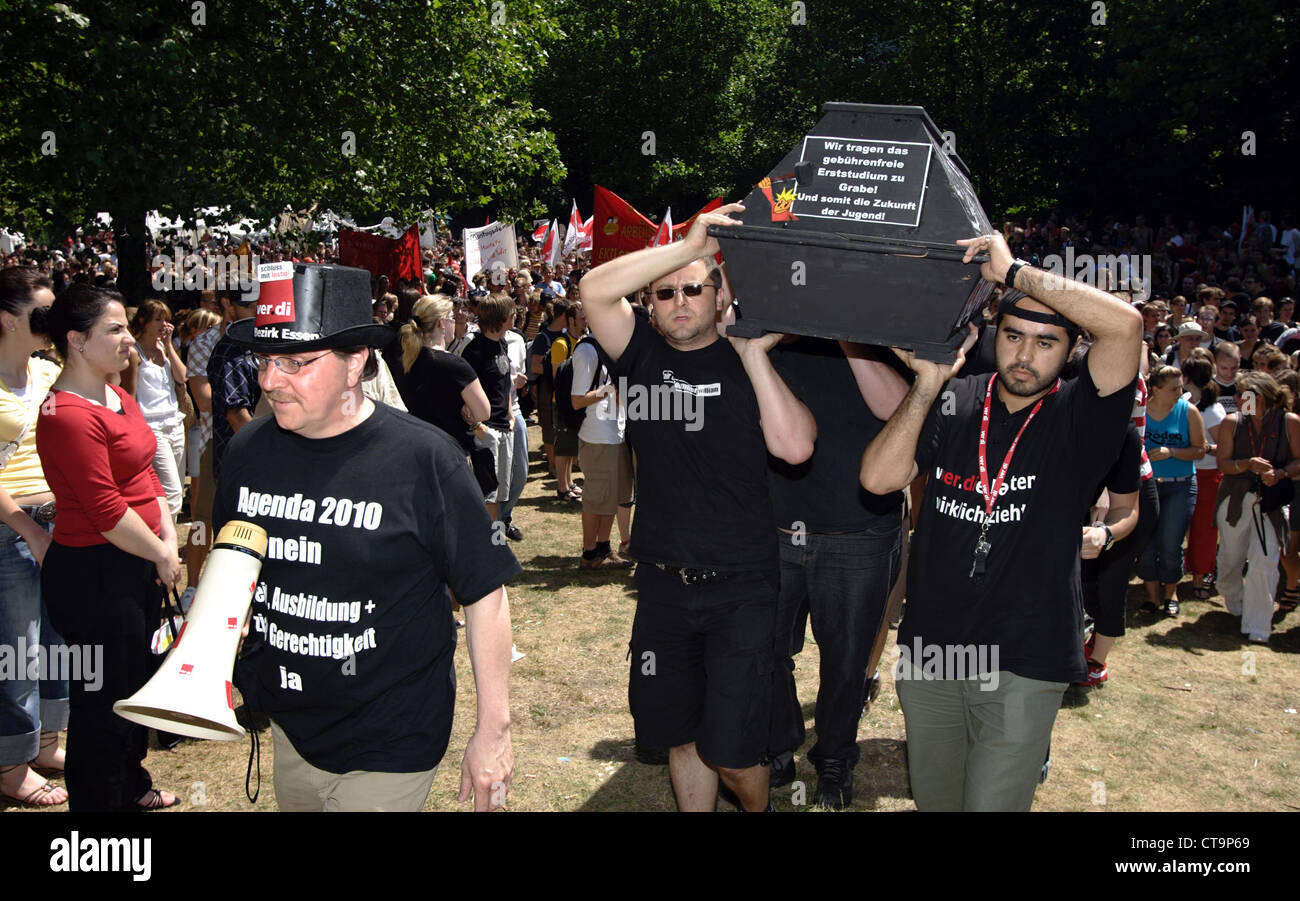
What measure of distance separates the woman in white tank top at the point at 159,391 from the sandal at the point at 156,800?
53.6 inches

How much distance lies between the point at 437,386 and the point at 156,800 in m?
3.19

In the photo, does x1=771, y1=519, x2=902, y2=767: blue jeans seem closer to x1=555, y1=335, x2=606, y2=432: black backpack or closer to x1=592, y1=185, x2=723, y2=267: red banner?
x1=555, y1=335, x2=606, y2=432: black backpack

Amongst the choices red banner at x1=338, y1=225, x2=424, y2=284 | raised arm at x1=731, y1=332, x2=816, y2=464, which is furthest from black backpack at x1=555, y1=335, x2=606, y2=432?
red banner at x1=338, y1=225, x2=424, y2=284

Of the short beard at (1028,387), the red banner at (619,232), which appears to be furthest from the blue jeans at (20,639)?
the red banner at (619,232)

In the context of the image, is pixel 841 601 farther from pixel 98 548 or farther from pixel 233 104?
pixel 233 104

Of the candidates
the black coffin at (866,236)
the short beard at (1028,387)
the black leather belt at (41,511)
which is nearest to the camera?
the black coffin at (866,236)

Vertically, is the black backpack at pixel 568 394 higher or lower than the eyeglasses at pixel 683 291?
lower

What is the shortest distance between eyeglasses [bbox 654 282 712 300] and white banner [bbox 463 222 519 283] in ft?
49.8

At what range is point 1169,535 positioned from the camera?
8.28m

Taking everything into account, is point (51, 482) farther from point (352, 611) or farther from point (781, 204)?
point (781, 204)

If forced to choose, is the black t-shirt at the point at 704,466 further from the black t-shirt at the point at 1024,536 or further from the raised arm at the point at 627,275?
the black t-shirt at the point at 1024,536

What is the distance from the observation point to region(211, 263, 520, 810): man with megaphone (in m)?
3.02

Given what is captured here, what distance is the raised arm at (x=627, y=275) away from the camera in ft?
11.2

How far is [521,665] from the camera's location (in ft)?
22.8
